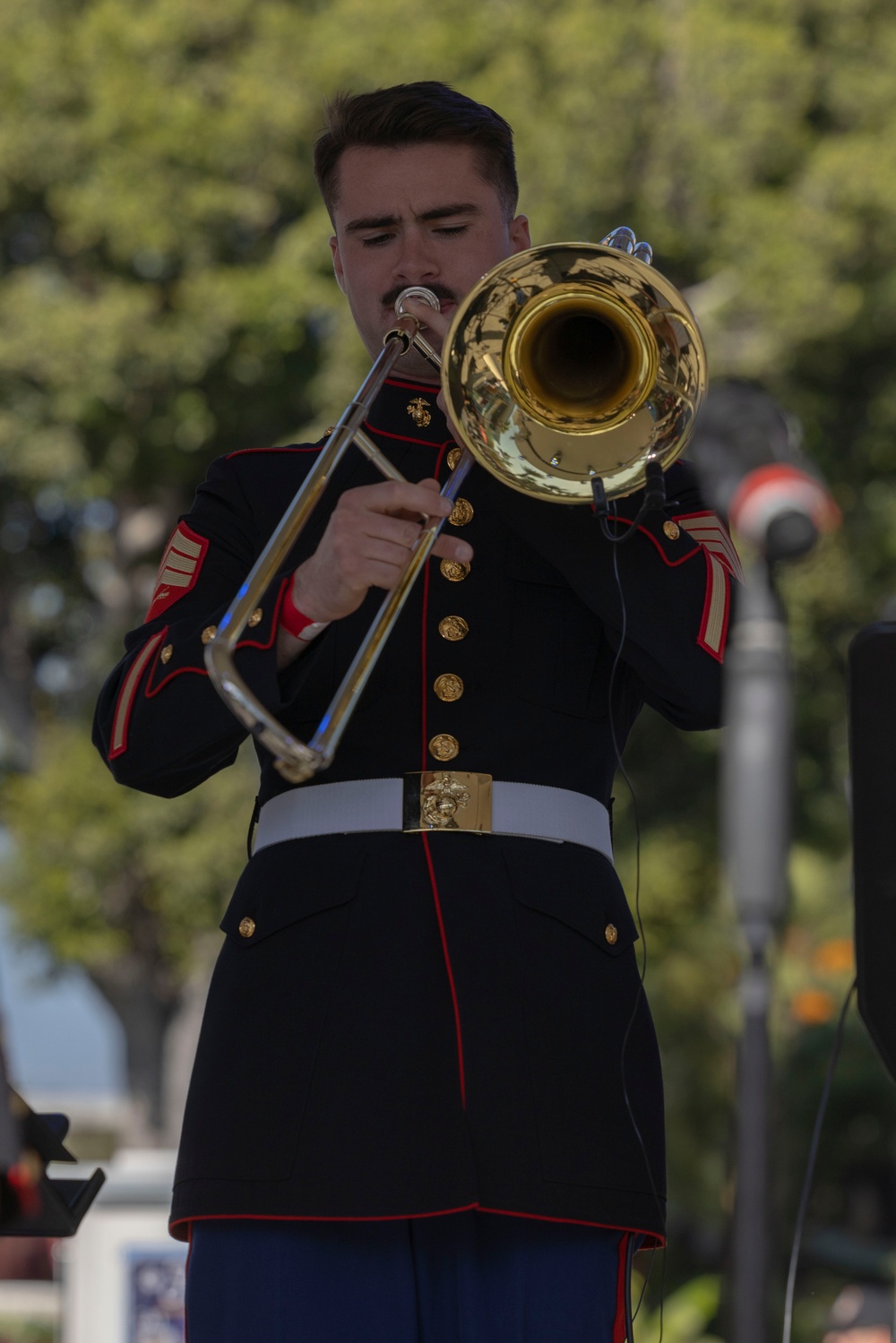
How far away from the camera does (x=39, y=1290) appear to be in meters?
8.97

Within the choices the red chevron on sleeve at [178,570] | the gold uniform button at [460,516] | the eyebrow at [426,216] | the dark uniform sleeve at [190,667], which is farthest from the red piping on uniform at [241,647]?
the eyebrow at [426,216]

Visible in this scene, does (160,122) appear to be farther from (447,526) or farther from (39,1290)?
(447,526)

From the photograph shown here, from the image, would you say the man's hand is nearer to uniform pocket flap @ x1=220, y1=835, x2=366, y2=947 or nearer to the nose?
uniform pocket flap @ x1=220, y1=835, x2=366, y2=947

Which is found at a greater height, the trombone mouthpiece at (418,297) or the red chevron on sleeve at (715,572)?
the trombone mouthpiece at (418,297)

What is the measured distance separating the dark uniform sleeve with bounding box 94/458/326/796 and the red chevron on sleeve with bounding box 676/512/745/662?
45cm

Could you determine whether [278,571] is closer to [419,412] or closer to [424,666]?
[424,666]

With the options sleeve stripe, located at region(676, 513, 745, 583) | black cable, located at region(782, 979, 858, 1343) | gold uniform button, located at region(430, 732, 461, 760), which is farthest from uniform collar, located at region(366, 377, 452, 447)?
black cable, located at region(782, 979, 858, 1343)

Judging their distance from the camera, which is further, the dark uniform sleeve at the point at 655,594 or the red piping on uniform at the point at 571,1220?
the dark uniform sleeve at the point at 655,594

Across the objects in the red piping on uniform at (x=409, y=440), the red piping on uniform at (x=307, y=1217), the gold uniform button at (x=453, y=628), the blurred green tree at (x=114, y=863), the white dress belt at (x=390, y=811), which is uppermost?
the blurred green tree at (x=114, y=863)

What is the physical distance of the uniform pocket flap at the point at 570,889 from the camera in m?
2.16

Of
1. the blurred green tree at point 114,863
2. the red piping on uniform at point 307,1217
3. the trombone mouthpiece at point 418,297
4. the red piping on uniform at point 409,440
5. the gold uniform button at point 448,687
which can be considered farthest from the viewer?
the blurred green tree at point 114,863

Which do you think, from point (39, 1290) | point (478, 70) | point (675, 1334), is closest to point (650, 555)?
point (675, 1334)

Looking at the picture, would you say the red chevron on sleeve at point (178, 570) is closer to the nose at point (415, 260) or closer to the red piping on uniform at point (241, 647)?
the red piping on uniform at point (241, 647)

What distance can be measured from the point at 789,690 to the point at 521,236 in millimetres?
926
